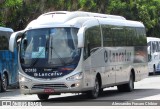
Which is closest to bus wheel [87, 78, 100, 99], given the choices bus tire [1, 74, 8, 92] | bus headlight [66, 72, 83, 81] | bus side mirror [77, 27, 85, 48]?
bus headlight [66, 72, 83, 81]

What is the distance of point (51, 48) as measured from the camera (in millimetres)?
20719

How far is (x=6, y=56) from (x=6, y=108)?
496 inches

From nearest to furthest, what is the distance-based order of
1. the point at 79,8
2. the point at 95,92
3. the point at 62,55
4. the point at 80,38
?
the point at 80,38 → the point at 62,55 → the point at 95,92 → the point at 79,8

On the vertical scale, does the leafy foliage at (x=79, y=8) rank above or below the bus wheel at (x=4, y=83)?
above

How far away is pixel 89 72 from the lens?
21.5m

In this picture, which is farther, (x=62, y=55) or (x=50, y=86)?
(x=62, y=55)

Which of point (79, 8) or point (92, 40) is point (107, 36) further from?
point (79, 8)

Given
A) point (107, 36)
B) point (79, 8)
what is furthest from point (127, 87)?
point (79, 8)

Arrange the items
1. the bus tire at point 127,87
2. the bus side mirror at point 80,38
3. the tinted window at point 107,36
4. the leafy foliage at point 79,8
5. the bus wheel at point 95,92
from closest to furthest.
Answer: the bus side mirror at point 80,38 < the bus wheel at point 95,92 < the tinted window at point 107,36 < the bus tire at point 127,87 < the leafy foliage at point 79,8

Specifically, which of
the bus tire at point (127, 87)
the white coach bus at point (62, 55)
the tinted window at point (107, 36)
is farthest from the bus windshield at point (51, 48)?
the bus tire at point (127, 87)

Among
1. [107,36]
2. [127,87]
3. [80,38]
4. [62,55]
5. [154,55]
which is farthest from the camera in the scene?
[154,55]

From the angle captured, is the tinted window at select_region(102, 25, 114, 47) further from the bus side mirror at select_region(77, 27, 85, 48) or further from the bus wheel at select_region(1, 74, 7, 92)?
the bus wheel at select_region(1, 74, 7, 92)

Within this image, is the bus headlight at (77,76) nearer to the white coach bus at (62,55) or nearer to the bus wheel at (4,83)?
the white coach bus at (62,55)

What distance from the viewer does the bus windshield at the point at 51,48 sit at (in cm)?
2067
